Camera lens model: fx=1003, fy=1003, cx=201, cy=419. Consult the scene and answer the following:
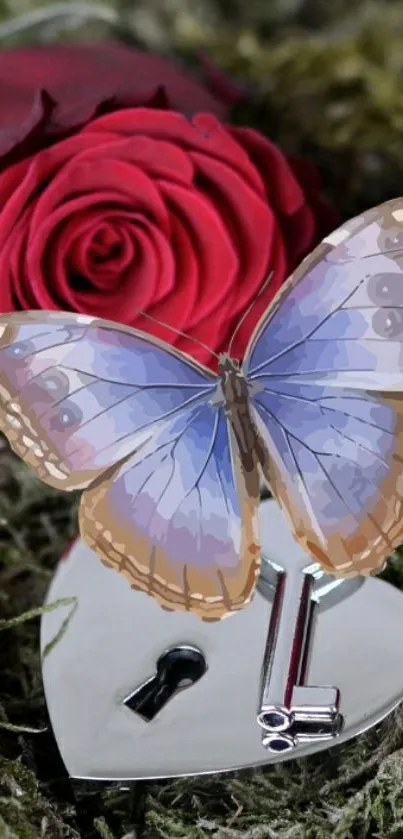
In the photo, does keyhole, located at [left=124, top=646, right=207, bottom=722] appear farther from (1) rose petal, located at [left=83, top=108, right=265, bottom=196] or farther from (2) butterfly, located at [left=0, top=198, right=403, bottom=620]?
(1) rose petal, located at [left=83, top=108, right=265, bottom=196]

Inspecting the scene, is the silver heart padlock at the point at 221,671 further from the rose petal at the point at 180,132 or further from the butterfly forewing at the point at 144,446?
the rose petal at the point at 180,132

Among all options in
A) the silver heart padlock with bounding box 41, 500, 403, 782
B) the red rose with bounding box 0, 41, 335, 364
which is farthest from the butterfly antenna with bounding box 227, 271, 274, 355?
the silver heart padlock with bounding box 41, 500, 403, 782

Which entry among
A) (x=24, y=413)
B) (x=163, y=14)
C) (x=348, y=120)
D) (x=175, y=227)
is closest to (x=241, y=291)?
(x=175, y=227)

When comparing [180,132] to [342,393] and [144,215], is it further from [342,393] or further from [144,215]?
[342,393]

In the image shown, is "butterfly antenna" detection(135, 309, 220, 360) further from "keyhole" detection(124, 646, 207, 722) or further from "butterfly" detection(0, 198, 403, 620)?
"keyhole" detection(124, 646, 207, 722)

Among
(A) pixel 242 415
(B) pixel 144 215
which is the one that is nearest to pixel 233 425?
(A) pixel 242 415

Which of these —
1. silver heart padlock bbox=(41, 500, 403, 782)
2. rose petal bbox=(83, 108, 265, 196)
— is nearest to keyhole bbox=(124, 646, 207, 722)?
silver heart padlock bbox=(41, 500, 403, 782)

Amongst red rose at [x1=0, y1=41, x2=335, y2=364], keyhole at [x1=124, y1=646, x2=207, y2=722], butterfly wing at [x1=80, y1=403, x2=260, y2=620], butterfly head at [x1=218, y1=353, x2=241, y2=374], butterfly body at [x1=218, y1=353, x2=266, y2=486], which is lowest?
keyhole at [x1=124, y1=646, x2=207, y2=722]

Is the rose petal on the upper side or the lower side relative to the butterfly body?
upper
